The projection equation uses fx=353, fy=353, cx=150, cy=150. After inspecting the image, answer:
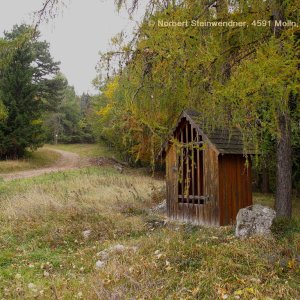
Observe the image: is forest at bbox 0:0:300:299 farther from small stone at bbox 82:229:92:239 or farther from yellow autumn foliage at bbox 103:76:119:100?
yellow autumn foliage at bbox 103:76:119:100

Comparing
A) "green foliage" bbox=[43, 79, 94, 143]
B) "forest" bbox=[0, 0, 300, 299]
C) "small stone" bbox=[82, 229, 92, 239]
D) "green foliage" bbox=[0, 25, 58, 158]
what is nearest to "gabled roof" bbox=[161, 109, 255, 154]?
"forest" bbox=[0, 0, 300, 299]

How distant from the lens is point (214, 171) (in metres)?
9.45

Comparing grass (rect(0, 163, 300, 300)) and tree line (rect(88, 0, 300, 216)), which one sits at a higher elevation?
tree line (rect(88, 0, 300, 216))

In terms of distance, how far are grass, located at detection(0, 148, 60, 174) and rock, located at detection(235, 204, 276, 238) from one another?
2036 cm

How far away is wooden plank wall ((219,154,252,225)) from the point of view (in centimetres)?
942

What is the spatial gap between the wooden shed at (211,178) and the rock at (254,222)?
166 centimetres

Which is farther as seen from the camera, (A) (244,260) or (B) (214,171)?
(B) (214,171)

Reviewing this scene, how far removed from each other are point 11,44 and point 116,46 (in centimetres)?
262

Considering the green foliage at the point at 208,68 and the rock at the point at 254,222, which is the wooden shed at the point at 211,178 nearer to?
the rock at the point at 254,222

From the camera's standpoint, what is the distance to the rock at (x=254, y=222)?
7316 mm

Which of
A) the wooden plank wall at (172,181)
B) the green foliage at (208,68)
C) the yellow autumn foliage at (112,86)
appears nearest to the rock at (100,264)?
the green foliage at (208,68)

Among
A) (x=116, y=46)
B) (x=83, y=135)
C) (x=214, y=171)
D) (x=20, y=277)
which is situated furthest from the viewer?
(x=83, y=135)

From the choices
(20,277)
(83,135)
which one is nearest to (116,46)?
(20,277)

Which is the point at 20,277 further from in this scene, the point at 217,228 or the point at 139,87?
the point at 217,228
